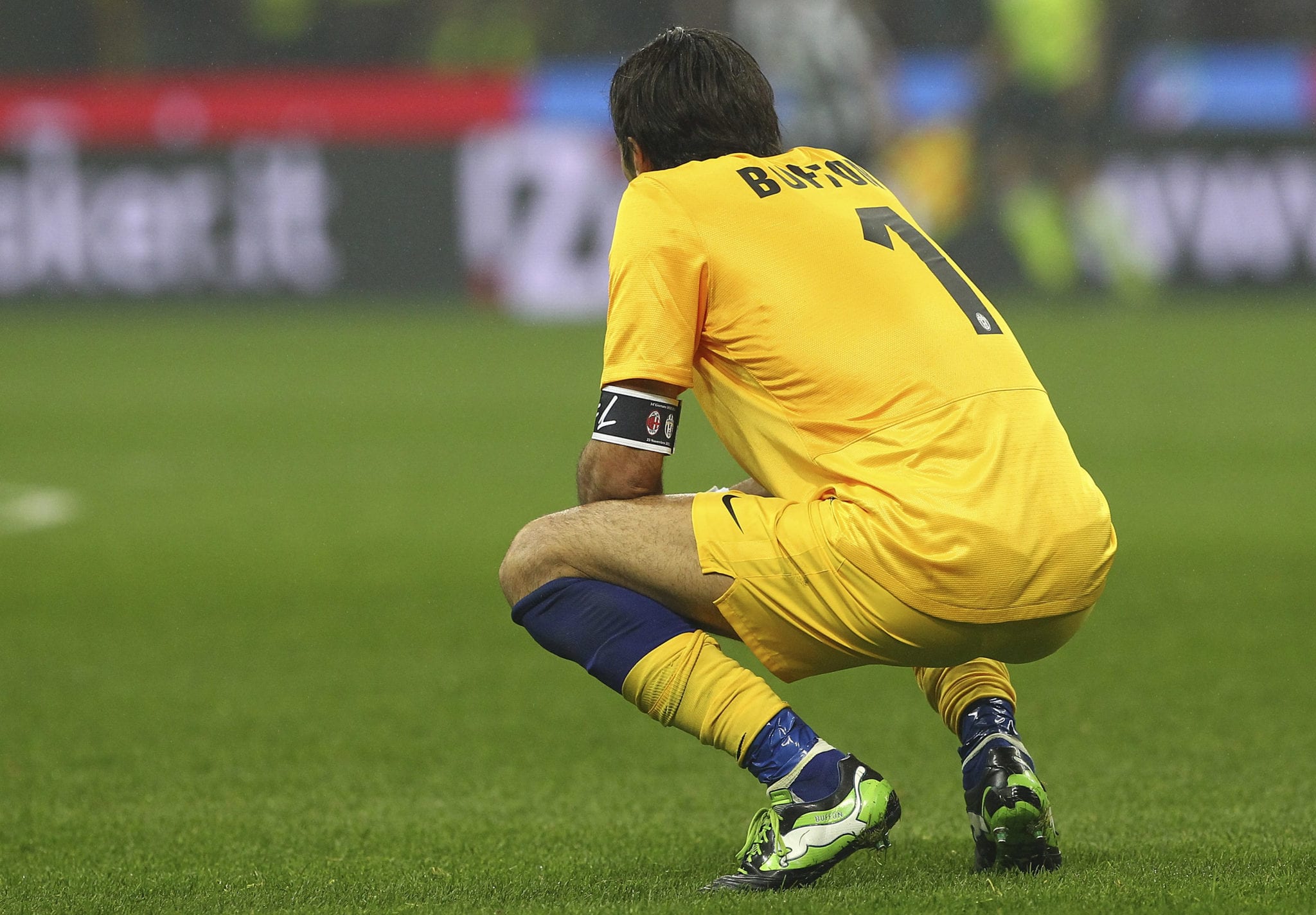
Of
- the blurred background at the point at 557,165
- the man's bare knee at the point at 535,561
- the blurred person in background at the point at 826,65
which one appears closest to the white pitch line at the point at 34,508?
the man's bare knee at the point at 535,561

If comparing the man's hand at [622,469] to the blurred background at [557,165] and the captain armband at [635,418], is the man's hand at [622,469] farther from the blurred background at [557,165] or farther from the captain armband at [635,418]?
the blurred background at [557,165]

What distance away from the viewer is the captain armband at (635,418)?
9.00ft

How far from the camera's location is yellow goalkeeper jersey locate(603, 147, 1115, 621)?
2.63 metres

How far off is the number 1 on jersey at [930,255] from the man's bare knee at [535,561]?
661 mm

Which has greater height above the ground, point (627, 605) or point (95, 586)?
point (627, 605)

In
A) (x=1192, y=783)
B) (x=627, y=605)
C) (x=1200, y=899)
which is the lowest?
(x=1192, y=783)

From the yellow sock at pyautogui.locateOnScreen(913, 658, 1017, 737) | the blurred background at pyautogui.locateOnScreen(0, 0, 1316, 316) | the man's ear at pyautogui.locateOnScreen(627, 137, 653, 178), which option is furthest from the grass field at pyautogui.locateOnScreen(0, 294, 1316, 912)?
the blurred background at pyautogui.locateOnScreen(0, 0, 1316, 316)

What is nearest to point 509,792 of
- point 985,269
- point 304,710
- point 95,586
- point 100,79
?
point 304,710

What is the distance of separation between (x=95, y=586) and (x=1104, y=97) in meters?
14.5

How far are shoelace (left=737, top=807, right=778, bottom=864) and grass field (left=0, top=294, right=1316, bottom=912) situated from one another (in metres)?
0.10

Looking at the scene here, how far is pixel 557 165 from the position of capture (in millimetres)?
17812

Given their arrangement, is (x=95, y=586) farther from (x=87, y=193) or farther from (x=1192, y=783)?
(x=87, y=193)

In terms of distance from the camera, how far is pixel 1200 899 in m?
2.54

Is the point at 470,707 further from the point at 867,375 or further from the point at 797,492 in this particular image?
the point at 867,375
